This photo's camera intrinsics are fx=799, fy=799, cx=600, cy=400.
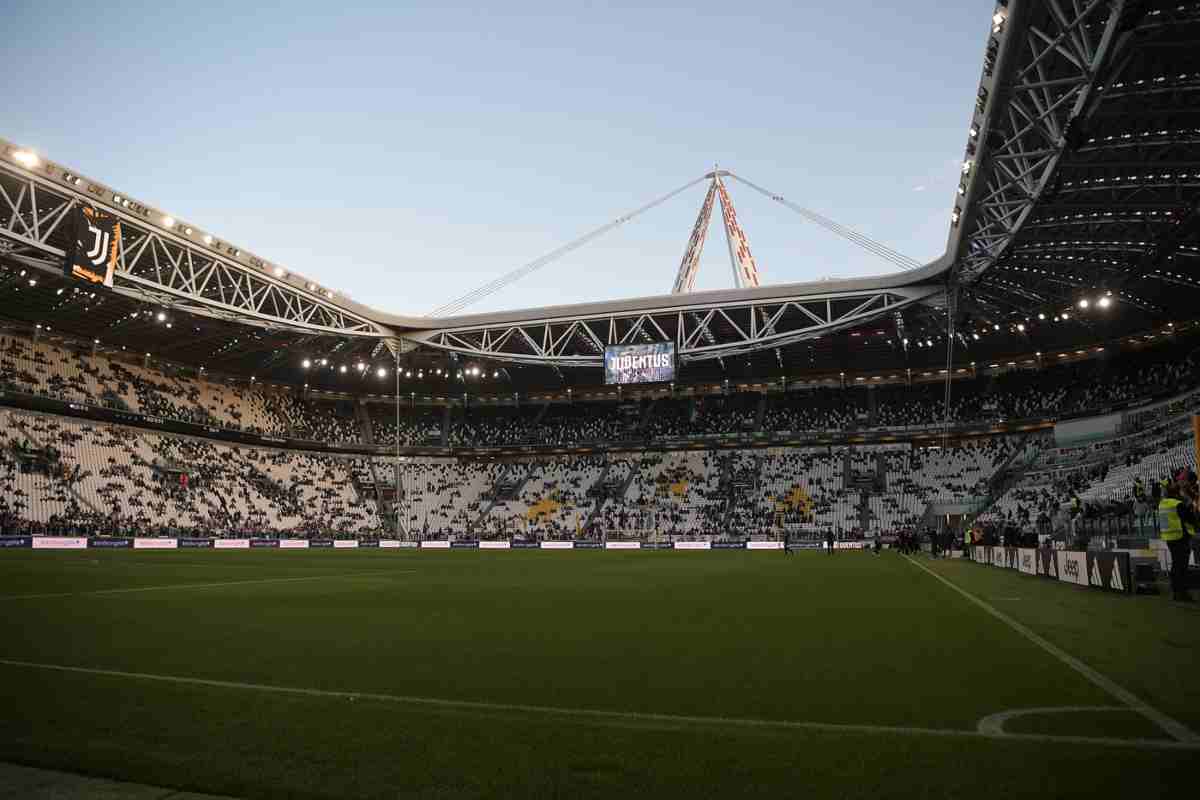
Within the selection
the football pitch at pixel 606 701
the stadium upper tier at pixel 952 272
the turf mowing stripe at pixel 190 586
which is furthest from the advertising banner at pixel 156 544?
the football pitch at pixel 606 701

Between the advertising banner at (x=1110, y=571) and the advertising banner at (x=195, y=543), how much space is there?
45514 millimetres

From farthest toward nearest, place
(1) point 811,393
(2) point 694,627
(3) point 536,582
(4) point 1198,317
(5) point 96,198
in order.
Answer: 1. (1) point 811,393
2. (4) point 1198,317
3. (5) point 96,198
4. (3) point 536,582
5. (2) point 694,627

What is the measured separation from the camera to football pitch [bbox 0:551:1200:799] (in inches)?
138

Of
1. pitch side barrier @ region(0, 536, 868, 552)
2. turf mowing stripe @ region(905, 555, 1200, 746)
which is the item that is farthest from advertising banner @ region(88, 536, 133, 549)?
turf mowing stripe @ region(905, 555, 1200, 746)

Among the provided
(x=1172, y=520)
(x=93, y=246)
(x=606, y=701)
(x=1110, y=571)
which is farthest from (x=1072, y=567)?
(x=93, y=246)

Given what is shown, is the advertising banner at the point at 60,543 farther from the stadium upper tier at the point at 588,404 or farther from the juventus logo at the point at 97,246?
the juventus logo at the point at 97,246

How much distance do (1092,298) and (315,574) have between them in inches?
1567

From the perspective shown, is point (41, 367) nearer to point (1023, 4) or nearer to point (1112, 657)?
point (1023, 4)

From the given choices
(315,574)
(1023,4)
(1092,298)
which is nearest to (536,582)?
(315,574)

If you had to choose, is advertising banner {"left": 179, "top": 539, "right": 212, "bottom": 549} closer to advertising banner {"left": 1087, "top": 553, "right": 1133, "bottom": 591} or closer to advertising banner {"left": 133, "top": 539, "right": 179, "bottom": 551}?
advertising banner {"left": 133, "top": 539, "right": 179, "bottom": 551}

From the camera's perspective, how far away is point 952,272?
3788cm

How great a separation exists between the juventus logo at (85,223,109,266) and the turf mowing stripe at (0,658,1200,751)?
31.3 metres

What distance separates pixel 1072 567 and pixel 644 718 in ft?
51.4

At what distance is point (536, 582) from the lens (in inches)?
719
